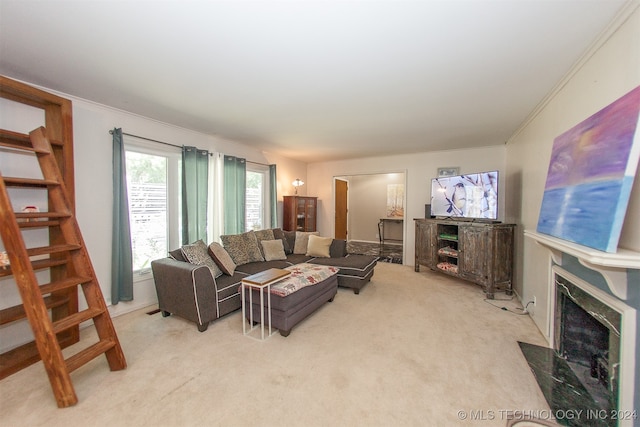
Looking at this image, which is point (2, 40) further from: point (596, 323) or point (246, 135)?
point (596, 323)

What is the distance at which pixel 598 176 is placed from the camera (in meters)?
1.46

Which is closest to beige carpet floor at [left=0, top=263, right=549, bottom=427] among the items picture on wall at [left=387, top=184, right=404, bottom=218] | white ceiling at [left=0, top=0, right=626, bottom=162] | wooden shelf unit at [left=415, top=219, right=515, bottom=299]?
wooden shelf unit at [left=415, top=219, right=515, bottom=299]

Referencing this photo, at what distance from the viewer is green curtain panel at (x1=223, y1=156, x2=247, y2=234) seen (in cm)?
425

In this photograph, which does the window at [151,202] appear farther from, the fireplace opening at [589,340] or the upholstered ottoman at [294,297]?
the fireplace opening at [589,340]

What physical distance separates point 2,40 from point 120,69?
641 mm

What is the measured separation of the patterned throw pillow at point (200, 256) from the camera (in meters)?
2.91

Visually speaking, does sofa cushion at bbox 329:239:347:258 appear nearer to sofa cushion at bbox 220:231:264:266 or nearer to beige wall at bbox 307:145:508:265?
sofa cushion at bbox 220:231:264:266

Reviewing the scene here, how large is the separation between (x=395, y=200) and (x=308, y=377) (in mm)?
6850

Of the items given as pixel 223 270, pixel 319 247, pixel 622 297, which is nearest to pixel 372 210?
pixel 319 247

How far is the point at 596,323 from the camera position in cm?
187

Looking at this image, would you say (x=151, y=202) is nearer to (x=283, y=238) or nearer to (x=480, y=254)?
(x=283, y=238)

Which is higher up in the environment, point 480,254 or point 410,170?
point 410,170

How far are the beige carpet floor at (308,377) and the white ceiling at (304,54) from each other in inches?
96.3

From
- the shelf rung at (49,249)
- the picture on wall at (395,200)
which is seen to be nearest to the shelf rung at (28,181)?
the shelf rung at (49,249)
